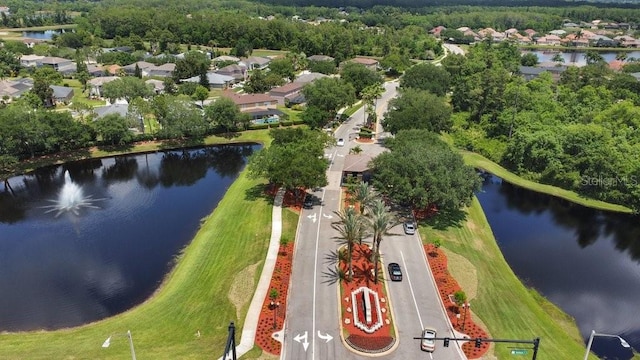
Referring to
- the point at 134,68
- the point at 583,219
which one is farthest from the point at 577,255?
the point at 134,68

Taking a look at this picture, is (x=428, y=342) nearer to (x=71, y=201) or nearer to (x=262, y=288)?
(x=262, y=288)


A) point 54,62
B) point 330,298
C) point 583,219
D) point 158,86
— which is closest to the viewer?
point 330,298

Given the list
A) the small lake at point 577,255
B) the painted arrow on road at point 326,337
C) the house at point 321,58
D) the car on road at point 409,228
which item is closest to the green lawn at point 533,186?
the small lake at point 577,255

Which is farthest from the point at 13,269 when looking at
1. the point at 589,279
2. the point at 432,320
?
the point at 589,279

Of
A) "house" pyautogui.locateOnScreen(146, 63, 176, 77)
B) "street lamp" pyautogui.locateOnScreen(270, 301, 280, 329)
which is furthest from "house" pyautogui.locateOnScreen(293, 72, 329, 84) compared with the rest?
"street lamp" pyautogui.locateOnScreen(270, 301, 280, 329)

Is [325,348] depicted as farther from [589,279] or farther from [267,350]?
[589,279]

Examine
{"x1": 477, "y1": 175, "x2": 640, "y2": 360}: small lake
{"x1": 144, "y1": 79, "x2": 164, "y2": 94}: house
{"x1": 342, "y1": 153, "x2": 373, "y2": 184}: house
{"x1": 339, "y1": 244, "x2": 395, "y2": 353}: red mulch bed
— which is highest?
{"x1": 144, "y1": 79, "x2": 164, "y2": 94}: house

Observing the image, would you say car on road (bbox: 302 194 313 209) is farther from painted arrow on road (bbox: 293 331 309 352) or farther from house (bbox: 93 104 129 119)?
house (bbox: 93 104 129 119)
